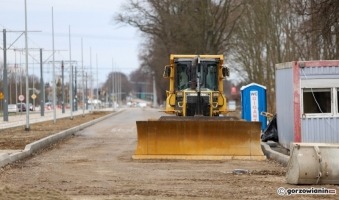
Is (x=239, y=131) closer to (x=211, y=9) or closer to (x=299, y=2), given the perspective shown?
(x=299, y=2)

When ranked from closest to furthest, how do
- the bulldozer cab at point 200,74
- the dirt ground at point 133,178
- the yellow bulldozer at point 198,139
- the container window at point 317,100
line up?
the dirt ground at point 133,178 < the yellow bulldozer at point 198,139 < the container window at point 317,100 < the bulldozer cab at point 200,74

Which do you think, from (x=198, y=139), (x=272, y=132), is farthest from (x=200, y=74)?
(x=198, y=139)

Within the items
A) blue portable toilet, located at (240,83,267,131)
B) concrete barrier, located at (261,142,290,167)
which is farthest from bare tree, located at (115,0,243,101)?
concrete barrier, located at (261,142,290,167)

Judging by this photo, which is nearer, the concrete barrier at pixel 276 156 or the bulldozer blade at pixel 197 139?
the concrete barrier at pixel 276 156

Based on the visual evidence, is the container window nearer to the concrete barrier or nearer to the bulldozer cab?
the concrete barrier

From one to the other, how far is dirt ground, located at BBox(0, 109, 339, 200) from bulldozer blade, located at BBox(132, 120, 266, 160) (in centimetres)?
57

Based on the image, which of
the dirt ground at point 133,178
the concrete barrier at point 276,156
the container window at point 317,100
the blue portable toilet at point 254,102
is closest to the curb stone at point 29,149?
the dirt ground at point 133,178

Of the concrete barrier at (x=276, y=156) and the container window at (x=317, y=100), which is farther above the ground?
the container window at (x=317, y=100)

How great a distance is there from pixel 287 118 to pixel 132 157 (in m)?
4.74

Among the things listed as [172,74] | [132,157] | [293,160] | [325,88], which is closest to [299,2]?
[172,74]

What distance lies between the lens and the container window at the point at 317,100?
61.3ft

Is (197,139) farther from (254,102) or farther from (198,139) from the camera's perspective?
(254,102)

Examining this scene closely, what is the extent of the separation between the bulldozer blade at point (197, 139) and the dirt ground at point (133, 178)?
1.87ft

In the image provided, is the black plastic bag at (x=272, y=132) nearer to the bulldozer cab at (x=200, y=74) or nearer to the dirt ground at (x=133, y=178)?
the bulldozer cab at (x=200, y=74)
